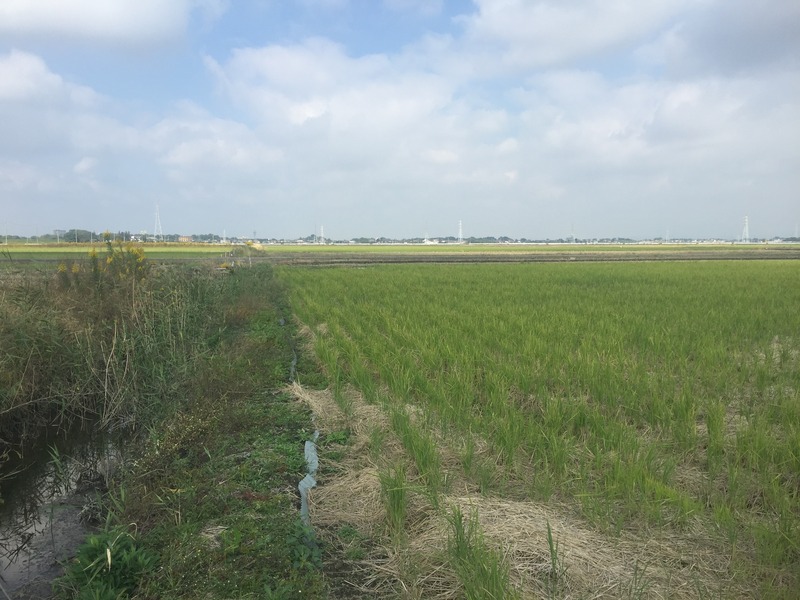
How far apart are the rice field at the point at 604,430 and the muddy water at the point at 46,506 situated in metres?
2.00

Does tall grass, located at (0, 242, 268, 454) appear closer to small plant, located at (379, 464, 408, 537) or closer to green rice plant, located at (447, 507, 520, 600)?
small plant, located at (379, 464, 408, 537)

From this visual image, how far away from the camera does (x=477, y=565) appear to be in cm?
229

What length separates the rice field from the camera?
2.53 m

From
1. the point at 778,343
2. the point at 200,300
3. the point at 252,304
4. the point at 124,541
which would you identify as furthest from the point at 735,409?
the point at 252,304

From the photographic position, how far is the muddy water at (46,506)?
297 cm

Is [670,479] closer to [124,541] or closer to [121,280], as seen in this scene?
[124,541]

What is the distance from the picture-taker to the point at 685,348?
6488 mm

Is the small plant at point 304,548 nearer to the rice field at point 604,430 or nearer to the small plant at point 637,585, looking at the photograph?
the rice field at point 604,430

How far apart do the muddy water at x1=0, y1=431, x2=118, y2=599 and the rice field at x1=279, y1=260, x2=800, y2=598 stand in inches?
78.9

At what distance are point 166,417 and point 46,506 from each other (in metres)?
1.44

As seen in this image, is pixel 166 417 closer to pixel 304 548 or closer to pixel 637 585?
pixel 304 548

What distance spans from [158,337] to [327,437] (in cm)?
336

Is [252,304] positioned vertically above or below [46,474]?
above

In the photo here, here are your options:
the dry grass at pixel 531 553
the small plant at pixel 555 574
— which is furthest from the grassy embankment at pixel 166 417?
the small plant at pixel 555 574
